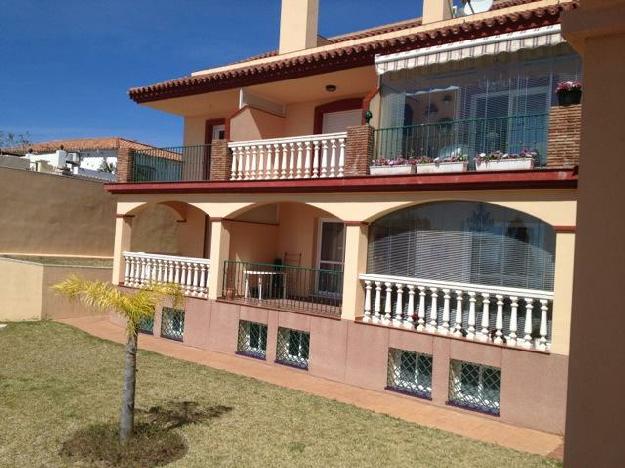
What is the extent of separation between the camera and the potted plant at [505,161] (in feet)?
28.7

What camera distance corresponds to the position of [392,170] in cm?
1023

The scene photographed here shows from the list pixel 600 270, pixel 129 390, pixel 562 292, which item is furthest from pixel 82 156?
pixel 600 270

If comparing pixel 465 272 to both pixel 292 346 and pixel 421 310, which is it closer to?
pixel 421 310

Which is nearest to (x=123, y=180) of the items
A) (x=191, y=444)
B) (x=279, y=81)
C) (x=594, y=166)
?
(x=279, y=81)

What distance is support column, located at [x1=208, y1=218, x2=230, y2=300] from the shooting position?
1291cm

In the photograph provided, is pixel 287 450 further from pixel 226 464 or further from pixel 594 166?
pixel 594 166

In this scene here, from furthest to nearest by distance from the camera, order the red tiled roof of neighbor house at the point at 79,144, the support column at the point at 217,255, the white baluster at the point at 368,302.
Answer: the red tiled roof of neighbor house at the point at 79,144 < the support column at the point at 217,255 < the white baluster at the point at 368,302

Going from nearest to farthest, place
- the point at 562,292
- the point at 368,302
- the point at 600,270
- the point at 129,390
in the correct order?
the point at 600,270
the point at 129,390
the point at 562,292
the point at 368,302

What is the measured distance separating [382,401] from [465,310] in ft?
7.21

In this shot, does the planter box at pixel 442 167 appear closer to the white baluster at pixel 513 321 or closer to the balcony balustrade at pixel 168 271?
the white baluster at pixel 513 321

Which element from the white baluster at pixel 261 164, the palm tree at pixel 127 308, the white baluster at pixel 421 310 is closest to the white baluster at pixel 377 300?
the white baluster at pixel 421 310

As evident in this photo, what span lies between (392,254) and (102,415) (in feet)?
19.1

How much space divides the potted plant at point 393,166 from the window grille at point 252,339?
4575 mm

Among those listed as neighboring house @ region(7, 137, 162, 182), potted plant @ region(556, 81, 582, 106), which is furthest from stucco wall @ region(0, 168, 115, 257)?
potted plant @ region(556, 81, 582, 106)
